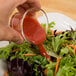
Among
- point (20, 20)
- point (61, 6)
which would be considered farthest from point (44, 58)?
point (61, 6)

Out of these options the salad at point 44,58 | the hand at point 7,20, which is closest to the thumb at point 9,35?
the hand at point 7,20

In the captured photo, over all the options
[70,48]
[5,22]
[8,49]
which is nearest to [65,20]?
[70,48]

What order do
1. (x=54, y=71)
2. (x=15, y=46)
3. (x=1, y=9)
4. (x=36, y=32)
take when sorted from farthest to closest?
(x=15, y=46), (x=54, y=71), (x=36, y=32), (x=1, y=9)

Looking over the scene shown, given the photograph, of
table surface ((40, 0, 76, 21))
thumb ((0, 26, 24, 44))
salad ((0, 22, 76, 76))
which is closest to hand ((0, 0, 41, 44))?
thumb ((0, 26, 24, 44))

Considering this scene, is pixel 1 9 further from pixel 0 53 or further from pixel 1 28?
pixel 0 53

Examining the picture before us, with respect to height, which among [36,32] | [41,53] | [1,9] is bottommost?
[41,53]

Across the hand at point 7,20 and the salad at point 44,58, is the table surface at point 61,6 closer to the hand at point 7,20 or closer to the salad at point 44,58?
the salad at point 44,58

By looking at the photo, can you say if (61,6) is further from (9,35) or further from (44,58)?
(9,35)
